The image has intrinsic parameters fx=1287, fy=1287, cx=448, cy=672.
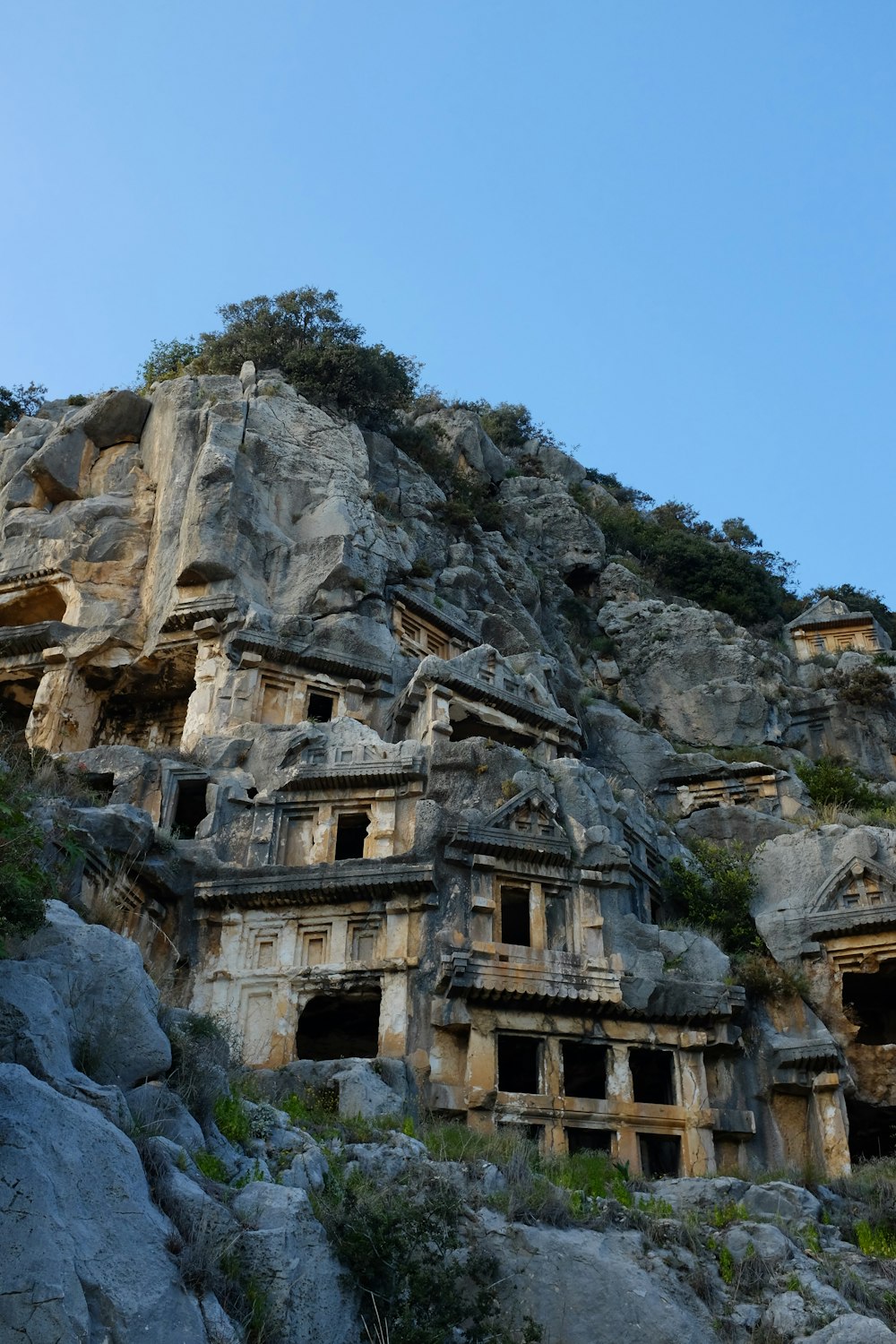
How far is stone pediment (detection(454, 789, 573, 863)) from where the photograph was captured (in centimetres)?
2569

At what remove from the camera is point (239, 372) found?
45.8m

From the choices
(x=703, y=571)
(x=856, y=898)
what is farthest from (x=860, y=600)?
(x=856, y=898)

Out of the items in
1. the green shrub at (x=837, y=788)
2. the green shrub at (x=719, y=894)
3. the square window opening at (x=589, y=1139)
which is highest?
the green shrub at (x=837, y=788)

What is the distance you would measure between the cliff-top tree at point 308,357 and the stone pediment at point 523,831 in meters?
23.2

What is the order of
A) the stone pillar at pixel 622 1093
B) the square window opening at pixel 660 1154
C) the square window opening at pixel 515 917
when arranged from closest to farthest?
the stone pillar at pixel 622 1093
the square window opening at pixel 660 1154
the square window opening at pixel 515 917

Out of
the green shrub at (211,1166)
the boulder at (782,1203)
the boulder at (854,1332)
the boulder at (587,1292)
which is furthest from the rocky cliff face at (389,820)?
the boulder at (854,1332)

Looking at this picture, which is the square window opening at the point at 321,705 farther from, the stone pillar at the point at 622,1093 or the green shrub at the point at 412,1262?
the green shrub at the point at 412,1262

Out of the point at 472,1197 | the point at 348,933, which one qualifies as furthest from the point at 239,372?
the point at 472,1197

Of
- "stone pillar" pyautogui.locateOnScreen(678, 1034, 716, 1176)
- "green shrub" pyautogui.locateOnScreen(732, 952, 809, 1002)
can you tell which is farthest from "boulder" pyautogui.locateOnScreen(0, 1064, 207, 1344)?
"green shrub" pyautogui.locateOnScreen(732, 952, 809, 1002)

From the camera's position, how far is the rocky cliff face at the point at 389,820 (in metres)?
23.6

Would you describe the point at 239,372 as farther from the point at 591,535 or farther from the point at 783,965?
the point at 783,965

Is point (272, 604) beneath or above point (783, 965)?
above

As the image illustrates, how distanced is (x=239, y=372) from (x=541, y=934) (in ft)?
89.8

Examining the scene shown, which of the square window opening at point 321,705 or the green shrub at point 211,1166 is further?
the square window opening at point 321,705
